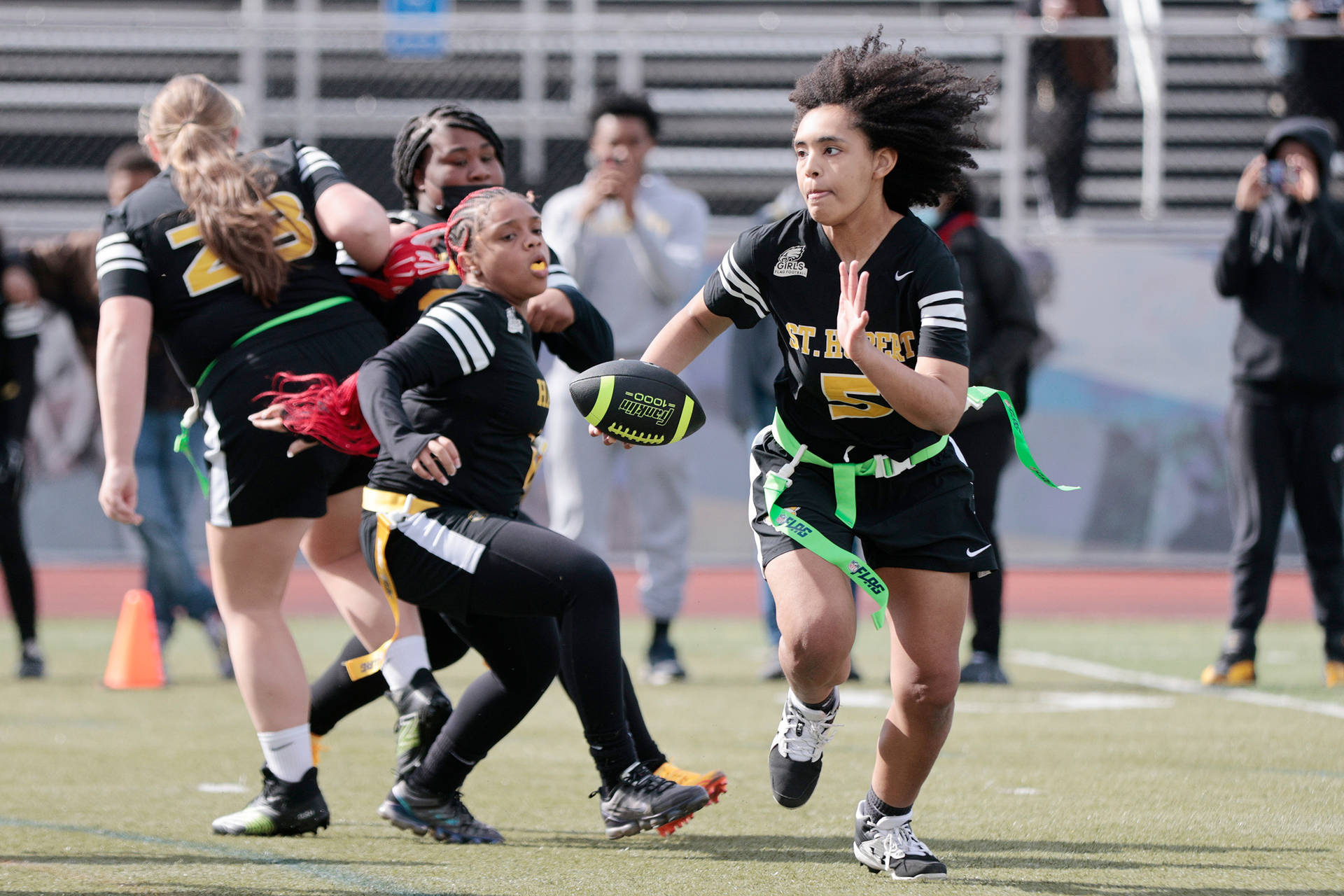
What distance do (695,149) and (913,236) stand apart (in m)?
11.5

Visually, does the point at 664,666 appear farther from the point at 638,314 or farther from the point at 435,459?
the point at 435,459

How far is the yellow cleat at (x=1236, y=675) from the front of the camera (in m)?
7.24

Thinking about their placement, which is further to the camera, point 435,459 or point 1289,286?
point 1289,286

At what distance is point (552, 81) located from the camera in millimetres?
15211

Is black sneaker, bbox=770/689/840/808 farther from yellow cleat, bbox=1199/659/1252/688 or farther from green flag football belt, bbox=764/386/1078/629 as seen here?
yellow cleat, bbox=1199/659/1252/688

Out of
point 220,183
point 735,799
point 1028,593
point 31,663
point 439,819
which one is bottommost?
point 1028,593

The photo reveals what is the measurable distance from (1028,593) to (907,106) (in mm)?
8443

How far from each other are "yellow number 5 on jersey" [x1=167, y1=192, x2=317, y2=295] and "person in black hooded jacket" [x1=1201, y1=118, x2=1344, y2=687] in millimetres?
4614

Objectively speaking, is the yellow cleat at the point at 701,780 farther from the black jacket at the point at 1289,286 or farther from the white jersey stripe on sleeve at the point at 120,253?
the black jacket at the point at 1289,286

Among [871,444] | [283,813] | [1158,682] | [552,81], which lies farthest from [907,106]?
[552,81]

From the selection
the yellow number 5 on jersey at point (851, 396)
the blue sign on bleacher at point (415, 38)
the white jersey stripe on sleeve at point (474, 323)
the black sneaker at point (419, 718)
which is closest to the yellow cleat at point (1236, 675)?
the yellow number 5 on jersey at point (851, 396)

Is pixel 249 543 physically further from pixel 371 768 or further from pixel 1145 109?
pixel 1145 109

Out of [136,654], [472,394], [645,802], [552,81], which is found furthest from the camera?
[552,81]

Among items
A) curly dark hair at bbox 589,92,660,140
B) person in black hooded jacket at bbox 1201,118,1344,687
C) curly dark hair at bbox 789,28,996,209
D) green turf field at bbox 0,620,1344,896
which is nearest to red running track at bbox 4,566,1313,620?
green turf field at bbox 0,620,1344,896
